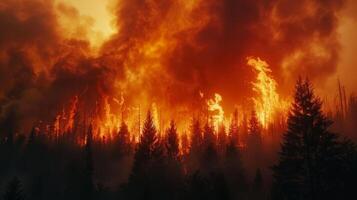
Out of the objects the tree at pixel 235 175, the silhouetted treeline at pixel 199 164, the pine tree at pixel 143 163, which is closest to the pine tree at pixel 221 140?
the silhouetted treeline at pixel 199 164

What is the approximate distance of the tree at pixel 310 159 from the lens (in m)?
39.3

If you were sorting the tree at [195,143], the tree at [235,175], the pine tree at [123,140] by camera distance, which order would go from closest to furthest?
the tree at [235,175]
the tree at [195,143]
the pine tree at [123,140]

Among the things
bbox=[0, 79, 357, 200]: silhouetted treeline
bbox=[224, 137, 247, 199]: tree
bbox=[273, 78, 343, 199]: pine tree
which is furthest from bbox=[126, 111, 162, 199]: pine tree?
bbox=[273, 78, 343, 199]: pine tree

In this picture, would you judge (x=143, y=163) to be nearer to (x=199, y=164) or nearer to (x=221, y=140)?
(x=199, y=164)

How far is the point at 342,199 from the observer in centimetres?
4188

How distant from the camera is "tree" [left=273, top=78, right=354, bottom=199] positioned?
129 ft

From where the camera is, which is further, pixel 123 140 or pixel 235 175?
pixel 123 140

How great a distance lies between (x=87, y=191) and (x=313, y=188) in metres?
72.7

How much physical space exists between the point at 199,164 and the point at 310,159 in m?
94.4

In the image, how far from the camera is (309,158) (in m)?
39.8

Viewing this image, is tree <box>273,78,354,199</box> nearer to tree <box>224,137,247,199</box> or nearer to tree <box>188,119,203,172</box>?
tree <box>224,137,247,199</box>

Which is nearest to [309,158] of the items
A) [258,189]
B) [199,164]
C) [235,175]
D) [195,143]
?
[258,189]

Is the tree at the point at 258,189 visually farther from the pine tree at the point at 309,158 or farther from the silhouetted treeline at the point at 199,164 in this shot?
the pine tree at the point at 309,158

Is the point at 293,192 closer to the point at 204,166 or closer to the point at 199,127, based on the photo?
the point at 204,166
